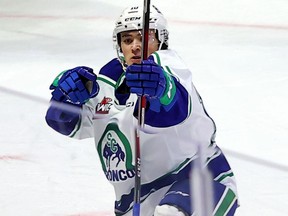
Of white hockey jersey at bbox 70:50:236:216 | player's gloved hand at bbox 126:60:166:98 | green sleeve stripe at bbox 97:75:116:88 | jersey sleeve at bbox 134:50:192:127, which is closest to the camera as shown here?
player's gloved hand at bbox 126:60:166:98

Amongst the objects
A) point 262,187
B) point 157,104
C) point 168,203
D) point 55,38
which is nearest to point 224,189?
point 168,203

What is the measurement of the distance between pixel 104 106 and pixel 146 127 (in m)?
0.16

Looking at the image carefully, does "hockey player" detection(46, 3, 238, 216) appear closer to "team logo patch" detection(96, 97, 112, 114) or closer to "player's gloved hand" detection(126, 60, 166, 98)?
"team logo patch" detection(96, 97, 112, 114)

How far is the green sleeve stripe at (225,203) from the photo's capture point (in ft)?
7.00

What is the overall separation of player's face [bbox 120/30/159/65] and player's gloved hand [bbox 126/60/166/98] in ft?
0.96

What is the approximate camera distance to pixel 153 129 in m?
2.09

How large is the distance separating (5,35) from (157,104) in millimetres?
3522

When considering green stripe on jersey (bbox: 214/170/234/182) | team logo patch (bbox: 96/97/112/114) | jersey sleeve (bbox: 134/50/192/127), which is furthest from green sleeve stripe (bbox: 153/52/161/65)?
green stripe on jersey (bbox: 214/170/234/182)

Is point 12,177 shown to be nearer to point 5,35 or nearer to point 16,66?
point 16,66

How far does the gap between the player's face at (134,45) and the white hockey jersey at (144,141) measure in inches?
3.0

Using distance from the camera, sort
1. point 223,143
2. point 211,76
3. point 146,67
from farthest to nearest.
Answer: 1. point 211,76
2. point 223,143
3. point 146,67

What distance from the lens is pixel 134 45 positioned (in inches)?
85.3

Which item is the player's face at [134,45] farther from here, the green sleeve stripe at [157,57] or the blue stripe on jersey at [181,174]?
the blue stripe on jersey at [181,174]

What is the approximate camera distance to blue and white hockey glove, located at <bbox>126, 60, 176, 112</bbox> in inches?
71.1
